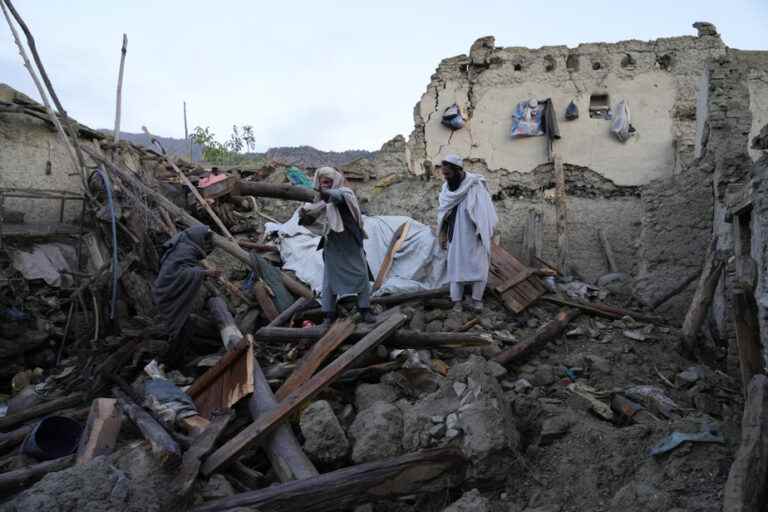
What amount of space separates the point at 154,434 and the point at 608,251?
803 centimetres

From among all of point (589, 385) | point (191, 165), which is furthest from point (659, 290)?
point (191, 165)

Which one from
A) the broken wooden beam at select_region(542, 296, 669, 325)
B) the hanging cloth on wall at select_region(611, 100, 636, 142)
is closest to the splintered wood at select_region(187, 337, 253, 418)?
the broken wooden beam at select_region(542, 296, 669, 325)

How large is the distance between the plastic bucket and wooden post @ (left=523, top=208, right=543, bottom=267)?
707cm

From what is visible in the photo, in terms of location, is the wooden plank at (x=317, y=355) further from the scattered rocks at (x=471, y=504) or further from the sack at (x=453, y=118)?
the sack at (x=453, y=118)

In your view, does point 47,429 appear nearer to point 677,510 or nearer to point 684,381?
point 677,510

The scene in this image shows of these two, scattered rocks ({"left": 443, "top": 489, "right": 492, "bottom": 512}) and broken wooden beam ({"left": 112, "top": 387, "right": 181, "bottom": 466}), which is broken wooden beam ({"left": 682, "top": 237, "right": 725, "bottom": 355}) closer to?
scattered rocks ({"left": 443, "top": 489, "right": 492, "bottom": 512})

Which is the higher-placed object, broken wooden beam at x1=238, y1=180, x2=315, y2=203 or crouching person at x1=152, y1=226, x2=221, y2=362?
broken wooden beam at x1=238, y1=180, x2=315, y2=203

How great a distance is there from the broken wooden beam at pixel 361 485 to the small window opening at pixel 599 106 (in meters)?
8.86

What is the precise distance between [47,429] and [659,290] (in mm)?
6319

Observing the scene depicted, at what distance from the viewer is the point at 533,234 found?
905 centimetres

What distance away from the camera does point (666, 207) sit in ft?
A: 20.7

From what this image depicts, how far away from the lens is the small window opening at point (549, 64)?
10242 millimetres

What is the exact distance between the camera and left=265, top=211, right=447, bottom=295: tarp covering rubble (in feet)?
20.7

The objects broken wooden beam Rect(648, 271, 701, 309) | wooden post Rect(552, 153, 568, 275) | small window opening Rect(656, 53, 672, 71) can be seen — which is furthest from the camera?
small window opening Rect(656, 53, 672, 71)
